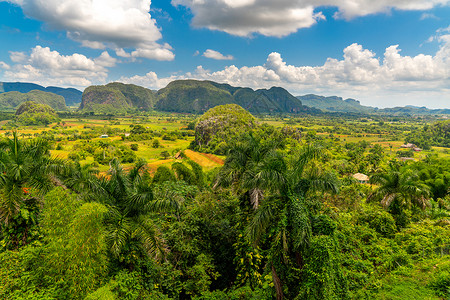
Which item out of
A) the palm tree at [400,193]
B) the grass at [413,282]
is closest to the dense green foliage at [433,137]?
the palm tree at [400,193]

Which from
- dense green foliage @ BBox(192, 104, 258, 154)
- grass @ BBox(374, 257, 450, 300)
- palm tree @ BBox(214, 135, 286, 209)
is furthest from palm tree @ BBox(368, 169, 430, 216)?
dense green foliage @ BBox(192, 104, 258, 154)

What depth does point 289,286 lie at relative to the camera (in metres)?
7.49

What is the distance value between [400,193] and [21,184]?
19.6m

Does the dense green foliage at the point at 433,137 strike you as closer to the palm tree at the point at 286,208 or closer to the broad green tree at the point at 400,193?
the broad green tree at the point at 400,193

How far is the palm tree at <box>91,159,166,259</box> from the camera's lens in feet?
23.6

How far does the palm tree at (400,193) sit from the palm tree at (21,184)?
1820cm

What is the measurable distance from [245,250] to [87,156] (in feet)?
187


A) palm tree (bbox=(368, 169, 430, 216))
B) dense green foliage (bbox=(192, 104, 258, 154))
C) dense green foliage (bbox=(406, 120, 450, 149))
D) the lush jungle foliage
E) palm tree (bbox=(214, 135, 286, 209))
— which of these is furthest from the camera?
dense green foliage (bbox=(406, 120, 450, 149))

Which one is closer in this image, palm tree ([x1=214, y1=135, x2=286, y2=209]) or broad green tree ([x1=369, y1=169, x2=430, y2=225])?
palm tree ([x1=214, y1=135, x2=286, y2=209])

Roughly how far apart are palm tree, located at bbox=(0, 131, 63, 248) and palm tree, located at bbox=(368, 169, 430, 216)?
1820 centimetres

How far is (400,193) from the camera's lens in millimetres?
14062

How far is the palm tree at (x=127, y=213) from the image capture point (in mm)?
7180

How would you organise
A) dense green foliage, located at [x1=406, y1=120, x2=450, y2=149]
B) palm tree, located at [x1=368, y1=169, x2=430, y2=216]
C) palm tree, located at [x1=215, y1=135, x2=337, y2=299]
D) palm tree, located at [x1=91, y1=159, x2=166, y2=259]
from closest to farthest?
palm tree, located at [x1=215, y1=135, x2=337, y2=299]
palm tree, located at [x1=91, y1=159, x2=166, y2=259]
palm tree, located at [x1=368, y1=169, x2=430, y2=216]
dense green foliage, located at [x1=406, y1=120, x2=450, y2=149]

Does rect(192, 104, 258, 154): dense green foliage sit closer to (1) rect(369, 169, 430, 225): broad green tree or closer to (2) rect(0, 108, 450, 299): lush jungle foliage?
(1) rect(369, 169, 430, 225): broad green tree
